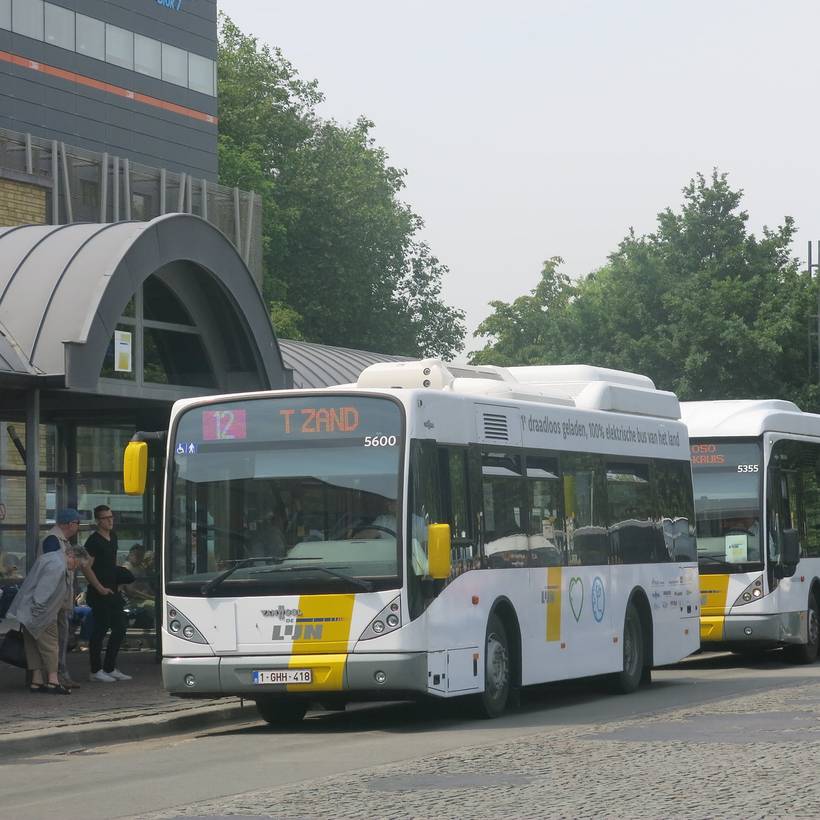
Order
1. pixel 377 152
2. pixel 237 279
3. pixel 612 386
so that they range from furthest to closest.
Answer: pixel 377 152 < pixel 237 279 < pixel 612 386

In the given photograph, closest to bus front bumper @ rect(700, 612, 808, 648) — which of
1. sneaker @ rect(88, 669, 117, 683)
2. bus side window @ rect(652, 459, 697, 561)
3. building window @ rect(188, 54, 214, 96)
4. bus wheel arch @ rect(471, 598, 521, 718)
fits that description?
bus side window @ rect(652, 459, 697, 561)

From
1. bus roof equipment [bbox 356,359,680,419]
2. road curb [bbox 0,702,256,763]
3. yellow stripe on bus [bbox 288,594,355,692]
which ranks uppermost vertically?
bus roof equipment [bbox 356,359,680,419]

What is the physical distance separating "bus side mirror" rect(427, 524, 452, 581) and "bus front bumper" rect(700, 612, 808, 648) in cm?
819

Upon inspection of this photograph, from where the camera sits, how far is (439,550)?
13.7 meters

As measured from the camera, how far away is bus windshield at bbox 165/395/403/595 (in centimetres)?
1412

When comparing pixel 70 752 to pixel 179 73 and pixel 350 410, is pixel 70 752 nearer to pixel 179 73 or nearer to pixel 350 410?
pixel 350 410

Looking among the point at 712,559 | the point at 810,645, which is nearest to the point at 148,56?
the point at 712,559

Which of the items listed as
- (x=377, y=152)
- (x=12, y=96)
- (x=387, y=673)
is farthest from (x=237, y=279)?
(x=377, y=152)

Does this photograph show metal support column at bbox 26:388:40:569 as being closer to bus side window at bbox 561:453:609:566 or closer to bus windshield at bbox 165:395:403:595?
bus windshield at bbox 165:395:403:595

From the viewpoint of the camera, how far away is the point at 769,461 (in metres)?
22.0

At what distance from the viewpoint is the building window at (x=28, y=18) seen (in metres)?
44.5

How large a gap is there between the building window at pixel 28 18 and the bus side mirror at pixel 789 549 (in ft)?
94.6

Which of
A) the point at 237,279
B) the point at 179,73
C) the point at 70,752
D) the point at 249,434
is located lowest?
the point at 70,752

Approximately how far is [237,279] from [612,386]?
5225 mm
